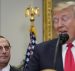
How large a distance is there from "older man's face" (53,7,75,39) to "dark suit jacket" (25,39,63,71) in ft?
0.59

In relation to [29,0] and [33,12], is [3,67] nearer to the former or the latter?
[33,12]

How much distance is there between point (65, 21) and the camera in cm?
221

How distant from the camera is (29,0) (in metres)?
6.98

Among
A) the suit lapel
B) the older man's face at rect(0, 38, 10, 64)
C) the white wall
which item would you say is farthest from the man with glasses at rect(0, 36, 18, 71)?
the white wall

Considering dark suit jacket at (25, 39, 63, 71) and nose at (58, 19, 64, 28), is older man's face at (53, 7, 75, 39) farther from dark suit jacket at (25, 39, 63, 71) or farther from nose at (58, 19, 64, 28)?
dark suit jacket at (25, 39, 63, 71)

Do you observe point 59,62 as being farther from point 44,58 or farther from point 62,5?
point 62,5

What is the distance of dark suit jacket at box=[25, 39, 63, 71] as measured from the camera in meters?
2.21

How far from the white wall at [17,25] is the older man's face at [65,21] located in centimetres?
461

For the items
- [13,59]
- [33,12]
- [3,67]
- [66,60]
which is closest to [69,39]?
[66,60]

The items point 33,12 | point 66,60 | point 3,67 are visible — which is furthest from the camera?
point 33,12

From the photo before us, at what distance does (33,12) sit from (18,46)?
3.05 feet

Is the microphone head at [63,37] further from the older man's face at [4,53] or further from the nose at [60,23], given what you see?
the older man's face at [4,53]

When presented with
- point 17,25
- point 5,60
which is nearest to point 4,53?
point 5,60

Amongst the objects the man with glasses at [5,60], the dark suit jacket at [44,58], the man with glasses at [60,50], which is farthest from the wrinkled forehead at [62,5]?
the man with glasses at [5,60]
